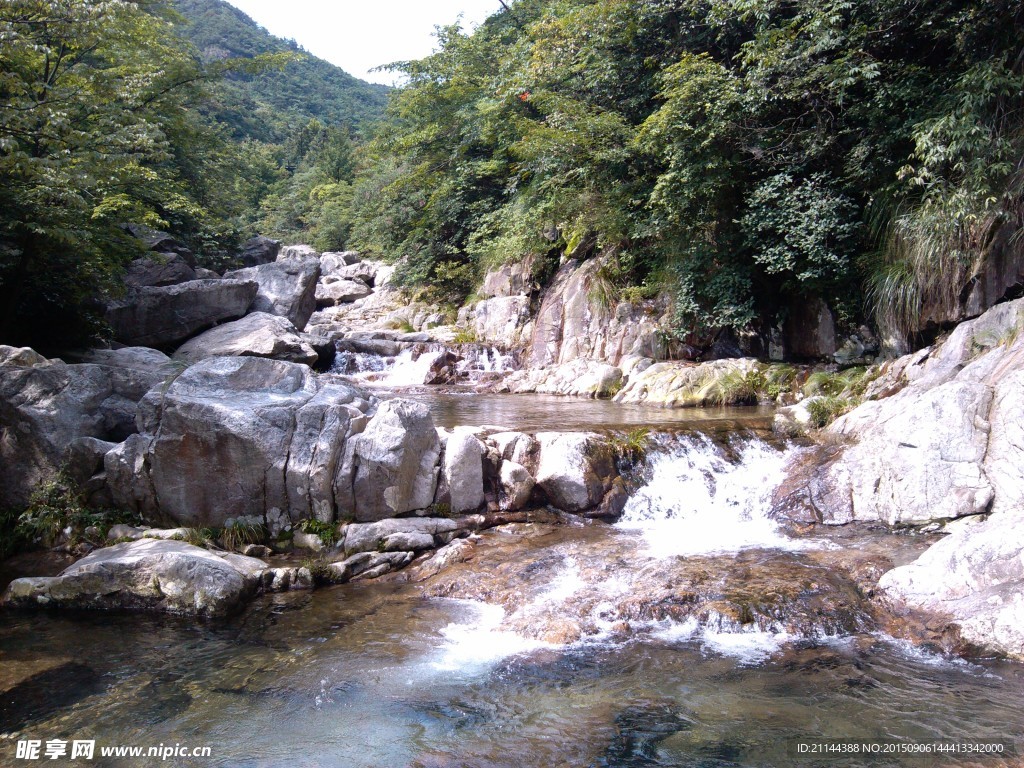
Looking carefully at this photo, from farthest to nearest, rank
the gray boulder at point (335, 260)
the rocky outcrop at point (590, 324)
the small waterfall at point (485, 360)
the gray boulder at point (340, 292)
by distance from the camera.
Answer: the gray boulder at point (335, 260) < the gray boulder at point (340, 292) < the small waterfall at point (485, 360) < the rocky outcrop at point (590, 324)

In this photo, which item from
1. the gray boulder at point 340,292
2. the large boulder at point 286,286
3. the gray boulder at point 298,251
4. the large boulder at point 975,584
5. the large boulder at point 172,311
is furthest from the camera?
the gray boulder at point 298,251

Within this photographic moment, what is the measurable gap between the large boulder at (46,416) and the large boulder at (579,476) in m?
5.46

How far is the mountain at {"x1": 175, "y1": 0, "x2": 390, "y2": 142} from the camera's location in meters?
62.2

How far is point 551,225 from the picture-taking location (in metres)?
19.6

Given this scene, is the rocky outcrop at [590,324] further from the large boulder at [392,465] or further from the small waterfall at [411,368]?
the large boulder at [392,465]

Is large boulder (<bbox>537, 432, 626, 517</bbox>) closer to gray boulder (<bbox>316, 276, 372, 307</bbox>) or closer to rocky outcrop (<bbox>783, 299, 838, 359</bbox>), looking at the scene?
rocky outcrop (<bbox>783, 299, 838, 359</bbox>)

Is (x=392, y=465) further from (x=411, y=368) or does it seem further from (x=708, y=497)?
(x=411, y=368)

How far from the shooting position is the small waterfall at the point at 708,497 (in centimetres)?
735

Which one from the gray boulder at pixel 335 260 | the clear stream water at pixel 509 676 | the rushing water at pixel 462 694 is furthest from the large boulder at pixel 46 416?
the gray boulder at pixel 335 260

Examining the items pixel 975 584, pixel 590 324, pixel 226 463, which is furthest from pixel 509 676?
pixel 590 324

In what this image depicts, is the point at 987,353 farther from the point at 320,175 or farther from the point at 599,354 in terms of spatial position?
the point at 320,175

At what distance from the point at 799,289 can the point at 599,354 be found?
489 centimetres

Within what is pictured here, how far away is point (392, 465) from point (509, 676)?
3.07 metres

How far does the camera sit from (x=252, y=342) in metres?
14.0
